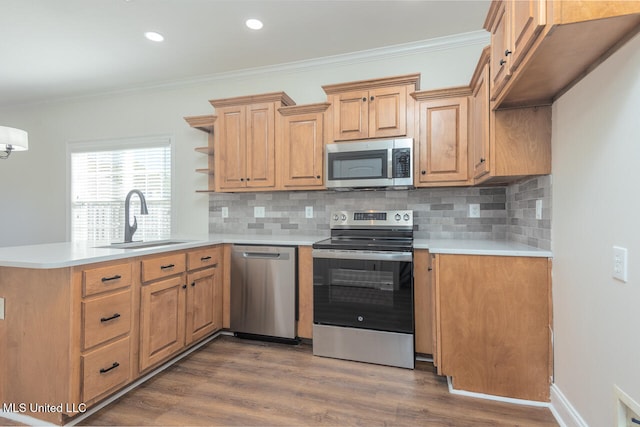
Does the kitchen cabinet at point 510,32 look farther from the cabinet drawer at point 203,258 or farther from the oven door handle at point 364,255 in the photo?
the cabinet drawer at point 203,258

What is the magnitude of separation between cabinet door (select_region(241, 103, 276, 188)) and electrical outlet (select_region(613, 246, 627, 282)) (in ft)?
7.94

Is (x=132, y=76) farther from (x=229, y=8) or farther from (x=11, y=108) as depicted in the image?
(x=11, y=108)

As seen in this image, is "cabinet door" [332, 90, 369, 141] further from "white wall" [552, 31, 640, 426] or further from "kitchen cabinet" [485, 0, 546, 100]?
"white wall" [552, 31, 640, 426]

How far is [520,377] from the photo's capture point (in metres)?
1.87

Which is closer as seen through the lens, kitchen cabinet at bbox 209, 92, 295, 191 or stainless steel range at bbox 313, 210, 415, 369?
stainless steel range at bbox 313, 210, 415, 369

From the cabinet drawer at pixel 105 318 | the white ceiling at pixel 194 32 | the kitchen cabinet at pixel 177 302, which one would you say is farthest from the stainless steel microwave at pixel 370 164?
the cabinet drawer at pixel 105 318

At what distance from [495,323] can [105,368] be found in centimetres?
225

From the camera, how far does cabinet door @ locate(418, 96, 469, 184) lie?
8.32 ft

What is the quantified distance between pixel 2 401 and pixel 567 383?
300 centimetres

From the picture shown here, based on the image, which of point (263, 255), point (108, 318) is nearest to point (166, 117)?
point (263, 255)

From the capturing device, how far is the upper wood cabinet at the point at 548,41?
1.06 m

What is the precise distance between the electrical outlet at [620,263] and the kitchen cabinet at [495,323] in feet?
2.01

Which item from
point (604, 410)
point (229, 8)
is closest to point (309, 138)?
point (229, 8)

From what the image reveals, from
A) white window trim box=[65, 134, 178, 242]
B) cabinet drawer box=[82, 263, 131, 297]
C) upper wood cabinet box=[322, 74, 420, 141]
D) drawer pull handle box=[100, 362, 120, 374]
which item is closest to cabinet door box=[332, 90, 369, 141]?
upper wood cabinet box=[322, 74, 420, 141]
